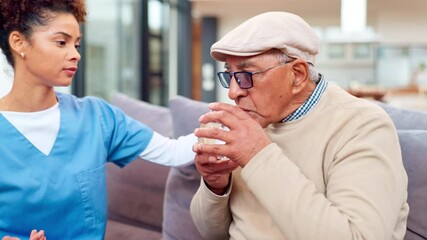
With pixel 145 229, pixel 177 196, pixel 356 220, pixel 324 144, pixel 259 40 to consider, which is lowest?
pixel 145 229

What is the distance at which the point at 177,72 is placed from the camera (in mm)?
6609

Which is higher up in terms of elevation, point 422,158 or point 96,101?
point 96,101

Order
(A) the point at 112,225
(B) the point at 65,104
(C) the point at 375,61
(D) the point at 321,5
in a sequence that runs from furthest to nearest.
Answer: (C) the point at 375,61
(D) the point at 321,5
(A) the point at 112,225
(B) the point at 65,104

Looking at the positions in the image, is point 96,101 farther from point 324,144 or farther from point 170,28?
point 170,28

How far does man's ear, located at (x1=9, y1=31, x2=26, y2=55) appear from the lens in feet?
3.81

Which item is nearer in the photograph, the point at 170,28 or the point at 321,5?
the point at 170,28

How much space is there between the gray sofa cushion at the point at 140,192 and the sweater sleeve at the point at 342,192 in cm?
88

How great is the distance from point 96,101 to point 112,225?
589 millimetres

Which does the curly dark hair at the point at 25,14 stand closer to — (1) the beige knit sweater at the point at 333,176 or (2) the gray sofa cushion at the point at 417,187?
(1) the beige knit sweater at the point at 333,176

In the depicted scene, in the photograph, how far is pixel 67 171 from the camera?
1.19 meters

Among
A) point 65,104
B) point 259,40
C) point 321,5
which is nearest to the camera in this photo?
point 259,40

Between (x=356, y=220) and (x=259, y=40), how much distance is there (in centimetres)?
40

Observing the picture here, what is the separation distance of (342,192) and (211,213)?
40cm

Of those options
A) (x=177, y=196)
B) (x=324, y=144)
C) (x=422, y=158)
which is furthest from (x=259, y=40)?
(x=177, y=196)
